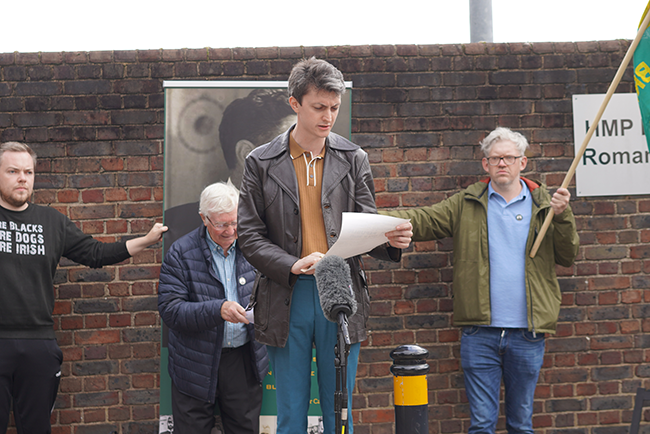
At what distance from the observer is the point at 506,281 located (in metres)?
3.75

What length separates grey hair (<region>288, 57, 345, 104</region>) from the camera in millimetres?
2217

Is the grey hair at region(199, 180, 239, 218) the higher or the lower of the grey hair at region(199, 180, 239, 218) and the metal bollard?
the higher

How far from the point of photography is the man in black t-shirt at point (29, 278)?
3602 mm

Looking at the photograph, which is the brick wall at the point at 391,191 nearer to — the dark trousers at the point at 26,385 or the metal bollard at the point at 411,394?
the dark trousers at the point at 26,385

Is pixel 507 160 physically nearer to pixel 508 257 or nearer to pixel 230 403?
pixel 508 257

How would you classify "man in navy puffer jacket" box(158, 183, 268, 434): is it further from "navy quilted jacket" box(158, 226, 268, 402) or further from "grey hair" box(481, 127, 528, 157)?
"grey hair" box(481, 127, 528, 157)

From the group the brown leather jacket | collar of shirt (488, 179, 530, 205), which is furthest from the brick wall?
the brown leather jacket

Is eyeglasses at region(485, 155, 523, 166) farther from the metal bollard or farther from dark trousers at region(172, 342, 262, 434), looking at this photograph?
dark trousers at region(172, 342, 262, 434)

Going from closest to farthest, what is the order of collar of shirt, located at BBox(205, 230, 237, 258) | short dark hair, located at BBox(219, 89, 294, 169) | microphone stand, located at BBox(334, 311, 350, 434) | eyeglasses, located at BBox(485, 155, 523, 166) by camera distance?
1. microphone stand, located at BBox(334, 311, 350, 434)
2. collar of shirt, located at BBox(205, 230, 237, 258)
3. eyeglasses, located at BBox(485, 155, 523, 166)
4. short dark hair, located at BBox(219, 89, 294, 169)

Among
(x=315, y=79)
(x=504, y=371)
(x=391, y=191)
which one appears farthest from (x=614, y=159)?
(x=315, y=79)

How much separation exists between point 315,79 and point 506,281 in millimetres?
2190

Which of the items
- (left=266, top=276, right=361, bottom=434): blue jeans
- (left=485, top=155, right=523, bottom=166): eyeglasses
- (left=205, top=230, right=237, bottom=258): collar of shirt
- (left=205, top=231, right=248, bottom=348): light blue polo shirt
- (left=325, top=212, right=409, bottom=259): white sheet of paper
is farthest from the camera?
(left=485, top=155, right=523, bottom=166): eyeglasses

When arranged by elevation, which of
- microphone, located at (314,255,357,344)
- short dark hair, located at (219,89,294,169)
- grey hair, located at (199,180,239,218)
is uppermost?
short dark hair, located at (219,89,294,169)

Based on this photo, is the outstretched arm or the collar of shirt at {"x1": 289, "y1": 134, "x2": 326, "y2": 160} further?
the outstretched arm
